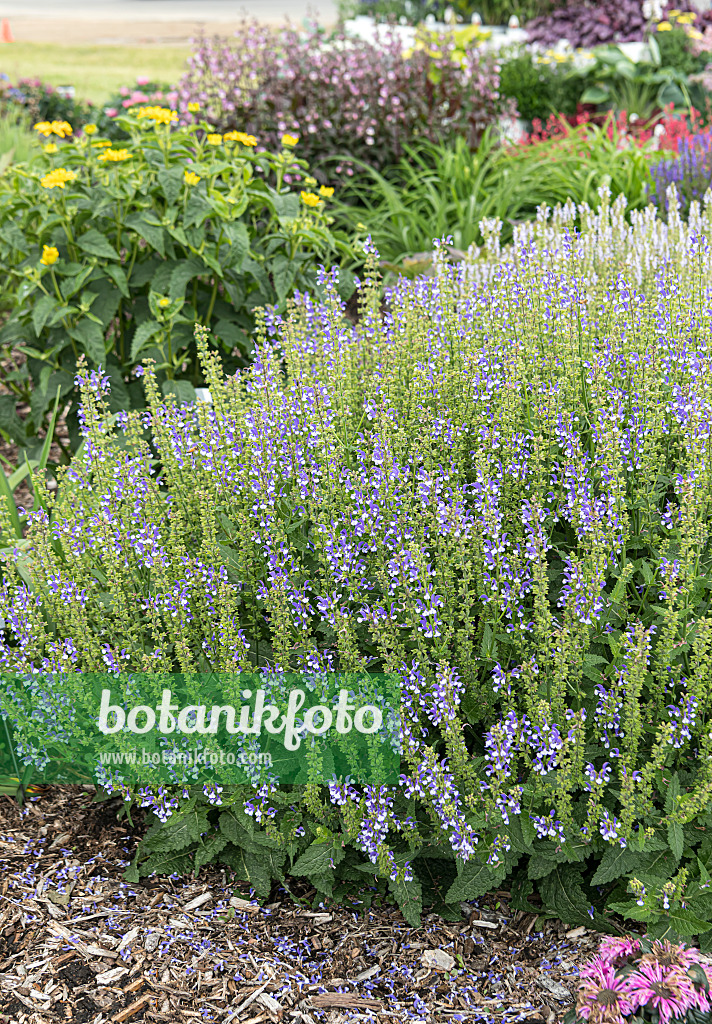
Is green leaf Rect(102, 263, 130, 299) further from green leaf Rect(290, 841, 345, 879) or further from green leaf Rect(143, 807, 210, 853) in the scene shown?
green leaf Rect(290, 841, 345, 879)

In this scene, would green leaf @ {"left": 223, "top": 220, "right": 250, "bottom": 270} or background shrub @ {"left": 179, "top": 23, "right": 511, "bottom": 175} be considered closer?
green leaf @ {"left": 223, "top": 220, "right": 250, "bottom": 270}

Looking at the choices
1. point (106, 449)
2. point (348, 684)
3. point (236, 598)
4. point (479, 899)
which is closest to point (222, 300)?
point (106, 449)

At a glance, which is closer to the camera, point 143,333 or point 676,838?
point 676,838

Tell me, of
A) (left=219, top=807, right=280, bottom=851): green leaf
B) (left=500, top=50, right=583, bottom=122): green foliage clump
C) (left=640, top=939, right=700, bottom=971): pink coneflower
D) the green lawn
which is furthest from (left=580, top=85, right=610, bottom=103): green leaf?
the green lawn

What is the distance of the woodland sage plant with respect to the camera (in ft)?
8.00

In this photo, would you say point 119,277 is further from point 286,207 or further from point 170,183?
point 286,207

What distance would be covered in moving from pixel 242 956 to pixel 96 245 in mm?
3305

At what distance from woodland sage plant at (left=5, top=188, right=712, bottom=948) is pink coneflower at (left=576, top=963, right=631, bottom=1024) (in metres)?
0.23

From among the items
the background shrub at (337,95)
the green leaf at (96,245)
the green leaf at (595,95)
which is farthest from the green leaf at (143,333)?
the green leaf at (595,95)

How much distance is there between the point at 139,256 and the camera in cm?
488

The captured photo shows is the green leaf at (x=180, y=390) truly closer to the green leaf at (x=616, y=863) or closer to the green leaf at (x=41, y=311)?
the green leaf at (x=41, y=311)

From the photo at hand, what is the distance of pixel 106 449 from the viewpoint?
10.2 feet

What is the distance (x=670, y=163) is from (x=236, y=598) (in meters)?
5.26

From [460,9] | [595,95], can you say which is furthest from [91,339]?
[460,9]
